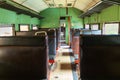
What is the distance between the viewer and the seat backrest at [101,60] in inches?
89.8

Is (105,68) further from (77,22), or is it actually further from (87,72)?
(77,22)

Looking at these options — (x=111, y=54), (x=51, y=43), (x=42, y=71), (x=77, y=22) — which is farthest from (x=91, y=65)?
(x=77, y=22)

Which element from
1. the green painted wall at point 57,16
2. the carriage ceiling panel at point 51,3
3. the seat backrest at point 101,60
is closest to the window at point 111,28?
the carriage ceiling panel at point 51,3

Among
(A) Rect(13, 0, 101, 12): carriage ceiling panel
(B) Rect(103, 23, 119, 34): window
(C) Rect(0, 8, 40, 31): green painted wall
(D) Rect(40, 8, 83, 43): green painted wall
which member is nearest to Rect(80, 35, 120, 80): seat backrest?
(B) Rect(103, 23, 119, 34): window

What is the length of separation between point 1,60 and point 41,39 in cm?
61

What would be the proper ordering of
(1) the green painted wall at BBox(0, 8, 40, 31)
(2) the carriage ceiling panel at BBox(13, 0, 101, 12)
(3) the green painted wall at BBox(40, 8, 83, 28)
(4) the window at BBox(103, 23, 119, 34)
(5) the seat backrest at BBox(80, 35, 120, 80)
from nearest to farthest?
1. (5) the seat backrest at BBox(80, 35, 120, 80)
2. (4) the window at BBox(103, 23, 119, 34)
3. (1) the green painted wall at BBox(0, 8, 40, 31)
4. (2) the carriage ceiling panel at BBox(13, 0, 101, 12)
5. (3) the green painted wall at BBox(40, 8, 83, 28)

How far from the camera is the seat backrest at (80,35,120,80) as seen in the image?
7.48 feet

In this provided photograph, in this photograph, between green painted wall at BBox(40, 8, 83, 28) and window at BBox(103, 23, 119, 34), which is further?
green painted wall at BBox(40, 8, 83, 28)

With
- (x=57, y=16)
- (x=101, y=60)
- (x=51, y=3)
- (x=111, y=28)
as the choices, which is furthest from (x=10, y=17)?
(x=57, y=16)

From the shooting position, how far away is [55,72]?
18.1 ft

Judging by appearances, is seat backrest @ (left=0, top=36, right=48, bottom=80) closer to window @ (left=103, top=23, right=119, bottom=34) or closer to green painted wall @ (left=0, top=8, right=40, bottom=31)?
green painted wall @ (left=0, top=8, right=40, bottom=31)

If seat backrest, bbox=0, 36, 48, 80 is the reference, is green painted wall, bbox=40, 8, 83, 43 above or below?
above

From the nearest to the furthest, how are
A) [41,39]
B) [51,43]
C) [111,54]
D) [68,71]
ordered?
1. [111,54]
2. [41,39]
3. [51,43]
4. [68,71]

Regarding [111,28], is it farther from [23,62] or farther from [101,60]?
[23,62]
